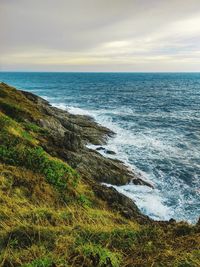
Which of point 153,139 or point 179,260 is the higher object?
point 179,260

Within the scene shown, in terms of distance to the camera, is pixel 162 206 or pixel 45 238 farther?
pixel 162 206

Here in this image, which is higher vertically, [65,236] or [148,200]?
[65,236]

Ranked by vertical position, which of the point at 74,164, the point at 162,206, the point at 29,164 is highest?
the point at 29,164

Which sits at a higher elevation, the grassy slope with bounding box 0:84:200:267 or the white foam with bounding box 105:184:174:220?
the grassy slope with bounding box 0:84:200:267

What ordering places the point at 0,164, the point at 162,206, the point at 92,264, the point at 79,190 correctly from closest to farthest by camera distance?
the point at 92,264, the point at 0,164, the point at 79,190, the point at 162,206

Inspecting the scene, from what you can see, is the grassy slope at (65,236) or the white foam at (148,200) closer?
the grassy slope at (65,236)

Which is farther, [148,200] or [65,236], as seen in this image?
[148,200]

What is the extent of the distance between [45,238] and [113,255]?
4.97 feet

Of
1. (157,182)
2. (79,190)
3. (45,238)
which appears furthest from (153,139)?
(45,238)

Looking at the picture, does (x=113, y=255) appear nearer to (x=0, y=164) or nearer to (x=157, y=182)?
(x=0, y=164)

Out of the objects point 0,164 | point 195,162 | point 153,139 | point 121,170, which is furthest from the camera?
point 153,139

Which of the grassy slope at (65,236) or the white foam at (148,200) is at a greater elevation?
the grassy slope at (65,236)

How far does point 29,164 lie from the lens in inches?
481

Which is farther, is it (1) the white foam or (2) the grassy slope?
(1) the white foam
